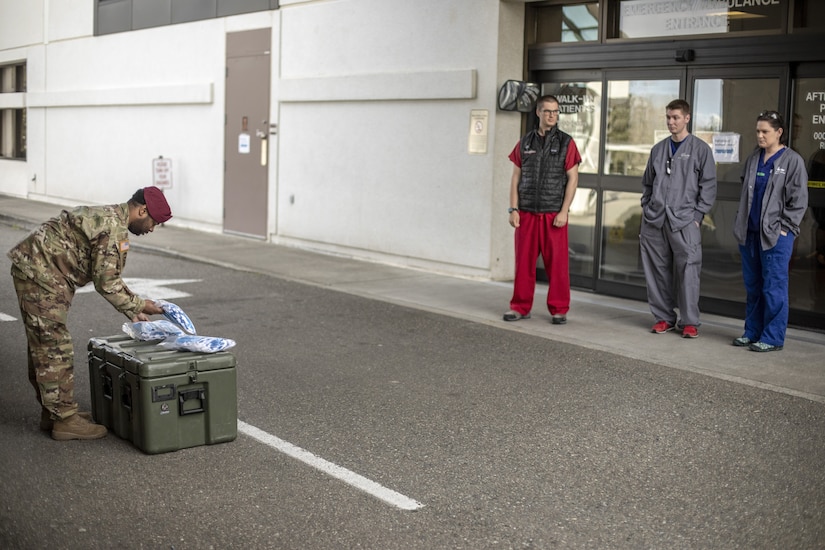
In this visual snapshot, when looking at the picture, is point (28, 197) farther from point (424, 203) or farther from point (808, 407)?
point (808, 407)

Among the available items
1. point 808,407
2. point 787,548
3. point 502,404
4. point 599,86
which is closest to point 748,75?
point 599,86

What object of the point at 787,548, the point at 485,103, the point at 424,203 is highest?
the point at 485,103

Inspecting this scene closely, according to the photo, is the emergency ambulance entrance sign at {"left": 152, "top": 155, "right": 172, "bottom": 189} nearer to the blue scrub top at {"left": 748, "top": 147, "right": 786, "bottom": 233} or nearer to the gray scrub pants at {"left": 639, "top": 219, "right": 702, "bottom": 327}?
the gray scrub pants at {"left": 639, "top": 219, "right": 702, "bottom": 327}

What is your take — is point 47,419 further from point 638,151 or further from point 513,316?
point 638,151

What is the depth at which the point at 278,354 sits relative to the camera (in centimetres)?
865

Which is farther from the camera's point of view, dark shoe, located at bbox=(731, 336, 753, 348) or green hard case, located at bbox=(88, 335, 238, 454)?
dark shoe, located at bbox=(731, 336, 753, 348)

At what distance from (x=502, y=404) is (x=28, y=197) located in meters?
20.3

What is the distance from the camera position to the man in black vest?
9875 mm

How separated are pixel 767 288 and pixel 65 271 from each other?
18.3ft

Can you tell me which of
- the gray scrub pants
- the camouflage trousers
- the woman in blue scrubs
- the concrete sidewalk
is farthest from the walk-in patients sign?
the camouflage trousers

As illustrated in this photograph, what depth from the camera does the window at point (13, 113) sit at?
84.4 feet

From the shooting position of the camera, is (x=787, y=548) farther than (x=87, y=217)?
No

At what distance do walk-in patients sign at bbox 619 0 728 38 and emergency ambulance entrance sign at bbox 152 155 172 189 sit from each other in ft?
31.5

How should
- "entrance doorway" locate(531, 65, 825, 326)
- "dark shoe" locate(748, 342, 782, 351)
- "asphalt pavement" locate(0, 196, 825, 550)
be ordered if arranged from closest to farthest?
"asphalt pavement" locate(0, 196, 825, 550) < "dark shoe" locate(748, 342, 782, 351) < "entrance doorway" locate(531, 65, 825, 326)
